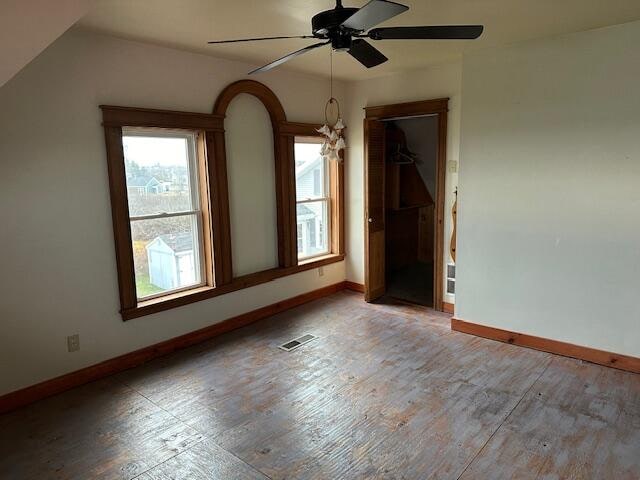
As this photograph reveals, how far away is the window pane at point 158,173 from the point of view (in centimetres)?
350

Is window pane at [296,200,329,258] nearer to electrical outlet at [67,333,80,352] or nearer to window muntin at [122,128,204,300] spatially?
window muntin at [122,128,204,300]

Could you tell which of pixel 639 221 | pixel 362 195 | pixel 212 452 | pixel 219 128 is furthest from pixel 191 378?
pixel 639 221

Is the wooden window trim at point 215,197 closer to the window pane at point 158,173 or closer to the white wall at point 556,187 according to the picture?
the window pane at point 158,173

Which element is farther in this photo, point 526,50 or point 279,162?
point 279,162

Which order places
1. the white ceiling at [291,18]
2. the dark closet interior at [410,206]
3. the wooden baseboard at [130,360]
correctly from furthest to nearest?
1. the dark closet interior at [410,206]
2. the wooden baseboard at [130,360]
3. the white ceiling at [291,18]

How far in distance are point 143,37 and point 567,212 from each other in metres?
3.57

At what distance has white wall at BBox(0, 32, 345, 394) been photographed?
2.85 m

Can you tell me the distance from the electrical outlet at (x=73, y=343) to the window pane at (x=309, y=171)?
2643 millimetres

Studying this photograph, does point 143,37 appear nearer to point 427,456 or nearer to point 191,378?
point 191,378

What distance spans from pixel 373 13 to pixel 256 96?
8.72ft

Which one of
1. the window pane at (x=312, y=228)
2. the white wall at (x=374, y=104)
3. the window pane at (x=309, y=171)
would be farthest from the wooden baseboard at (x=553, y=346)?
the window pane at (x=309, y=171)

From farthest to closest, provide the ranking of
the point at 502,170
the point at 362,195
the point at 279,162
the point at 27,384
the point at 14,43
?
the point at 362,195
the point at 279,162
the point at 502,170
the point at 27,384
the point at 14,43

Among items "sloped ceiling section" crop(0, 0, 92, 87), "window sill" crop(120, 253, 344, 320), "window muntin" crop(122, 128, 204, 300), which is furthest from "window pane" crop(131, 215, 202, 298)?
"sloped ceiling section" crop(0, 0, 92, 87)

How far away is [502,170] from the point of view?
→ 3723 millimetres
